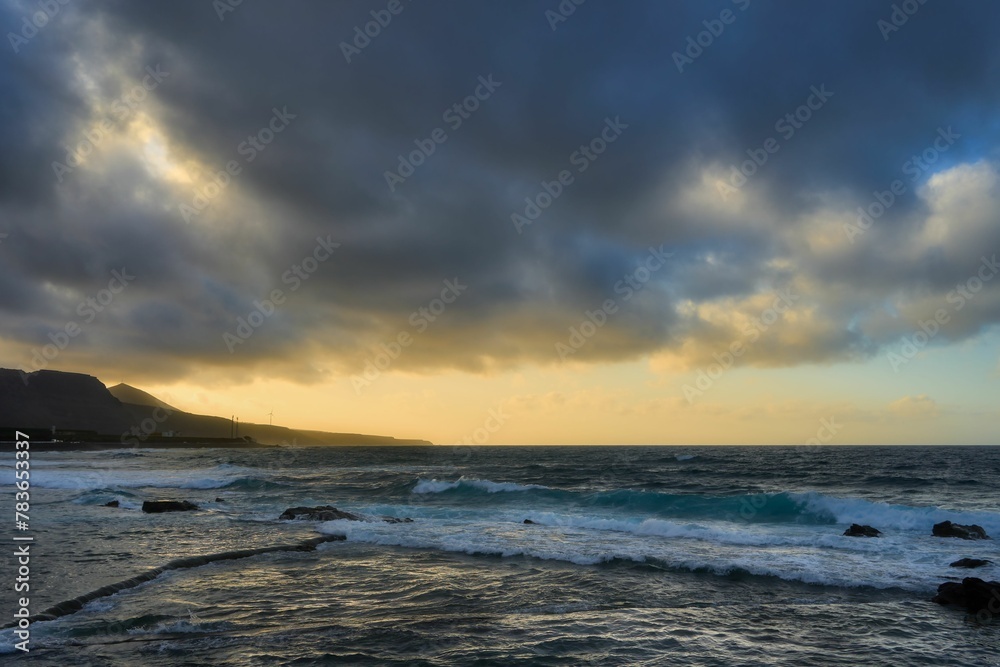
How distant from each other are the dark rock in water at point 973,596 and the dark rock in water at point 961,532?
12.2 m

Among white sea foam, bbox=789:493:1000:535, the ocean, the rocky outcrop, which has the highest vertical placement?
the ocean

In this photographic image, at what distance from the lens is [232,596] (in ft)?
42.5

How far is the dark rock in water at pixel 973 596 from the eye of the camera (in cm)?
1260

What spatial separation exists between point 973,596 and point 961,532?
1335 centimetres

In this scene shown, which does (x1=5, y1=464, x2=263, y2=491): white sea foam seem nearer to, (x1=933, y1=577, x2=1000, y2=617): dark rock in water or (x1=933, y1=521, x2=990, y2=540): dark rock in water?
(x1=933, y1=521, x2=990, y2=540): dark rock in water

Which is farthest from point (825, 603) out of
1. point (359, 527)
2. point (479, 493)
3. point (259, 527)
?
point (479, 493)

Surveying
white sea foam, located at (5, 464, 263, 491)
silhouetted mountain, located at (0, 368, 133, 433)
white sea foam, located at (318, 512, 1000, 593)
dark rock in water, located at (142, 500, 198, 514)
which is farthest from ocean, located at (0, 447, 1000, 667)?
silhouetted mountain, located at (0, 368, 133, 433)

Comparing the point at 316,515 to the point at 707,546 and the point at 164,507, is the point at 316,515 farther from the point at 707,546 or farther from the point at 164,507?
the point at 707,546

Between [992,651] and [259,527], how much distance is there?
23.8 meters

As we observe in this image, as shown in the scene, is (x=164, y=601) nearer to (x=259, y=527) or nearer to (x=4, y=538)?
(x=4, y=538)

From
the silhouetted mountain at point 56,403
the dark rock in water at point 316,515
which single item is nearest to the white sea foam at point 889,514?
the dark rock in water at point 316,515

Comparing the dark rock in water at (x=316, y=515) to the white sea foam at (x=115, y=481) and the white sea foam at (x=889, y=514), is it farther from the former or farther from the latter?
the white sea foam at (x=115, y=481)

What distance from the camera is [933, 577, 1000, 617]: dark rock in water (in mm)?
12602

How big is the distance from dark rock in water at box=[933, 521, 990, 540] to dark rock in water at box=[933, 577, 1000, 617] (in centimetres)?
1225
